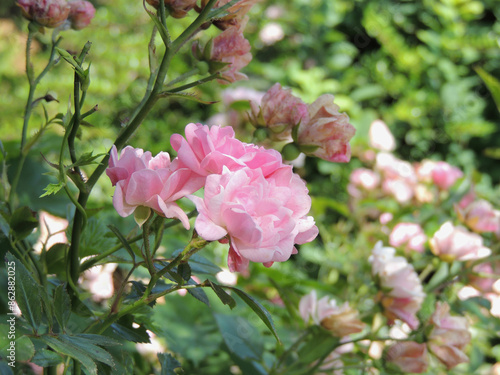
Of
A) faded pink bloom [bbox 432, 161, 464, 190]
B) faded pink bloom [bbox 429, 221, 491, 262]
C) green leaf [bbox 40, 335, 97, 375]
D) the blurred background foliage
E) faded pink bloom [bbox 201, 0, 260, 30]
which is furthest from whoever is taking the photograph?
the blurred background foliage

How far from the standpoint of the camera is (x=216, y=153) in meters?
0.30

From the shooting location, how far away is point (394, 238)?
3.06ft

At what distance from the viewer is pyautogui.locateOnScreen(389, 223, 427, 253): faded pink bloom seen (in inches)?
36.5

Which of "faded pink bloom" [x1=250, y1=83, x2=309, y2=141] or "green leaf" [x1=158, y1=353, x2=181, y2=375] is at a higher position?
"faded pink bloom" [x1=250, y1=83, x2=309, y2=141]

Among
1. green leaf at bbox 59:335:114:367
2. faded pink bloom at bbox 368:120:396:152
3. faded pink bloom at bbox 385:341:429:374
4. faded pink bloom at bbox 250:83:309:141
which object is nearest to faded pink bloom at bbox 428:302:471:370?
faded pink bloom at bbox 385:341:429:374

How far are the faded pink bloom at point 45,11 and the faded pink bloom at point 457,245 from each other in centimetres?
58

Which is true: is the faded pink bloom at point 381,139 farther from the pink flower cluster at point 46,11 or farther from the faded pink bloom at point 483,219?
the pink flower cluster at point 46,11

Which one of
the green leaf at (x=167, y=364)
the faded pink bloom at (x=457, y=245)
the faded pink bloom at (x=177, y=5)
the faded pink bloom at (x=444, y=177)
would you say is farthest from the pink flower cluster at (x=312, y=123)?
the faded pink bloom at (x=444, y=177)

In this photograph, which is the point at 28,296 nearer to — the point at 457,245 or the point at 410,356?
the point at 410,356

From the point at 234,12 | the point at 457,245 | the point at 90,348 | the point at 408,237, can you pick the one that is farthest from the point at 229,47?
the point at 408,237

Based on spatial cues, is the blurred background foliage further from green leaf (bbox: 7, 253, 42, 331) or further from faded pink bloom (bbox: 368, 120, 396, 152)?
green leaf (bbox: 7, 253, 42, 331)

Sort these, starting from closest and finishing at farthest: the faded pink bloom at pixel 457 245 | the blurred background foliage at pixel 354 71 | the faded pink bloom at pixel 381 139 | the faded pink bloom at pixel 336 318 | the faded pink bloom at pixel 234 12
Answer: the faded pink bloom at pixel 234 12 → the faded pink bloom at pixel 336 318 → the faded pink bloom at pixel 457 245 → the faded pink bloom at pixel 381 139 → the blurred background foliage at pixel 354 71

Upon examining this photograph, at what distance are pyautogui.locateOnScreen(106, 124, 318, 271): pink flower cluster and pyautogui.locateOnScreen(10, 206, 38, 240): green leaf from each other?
0.09 meters

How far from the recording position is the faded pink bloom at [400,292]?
57 cm
